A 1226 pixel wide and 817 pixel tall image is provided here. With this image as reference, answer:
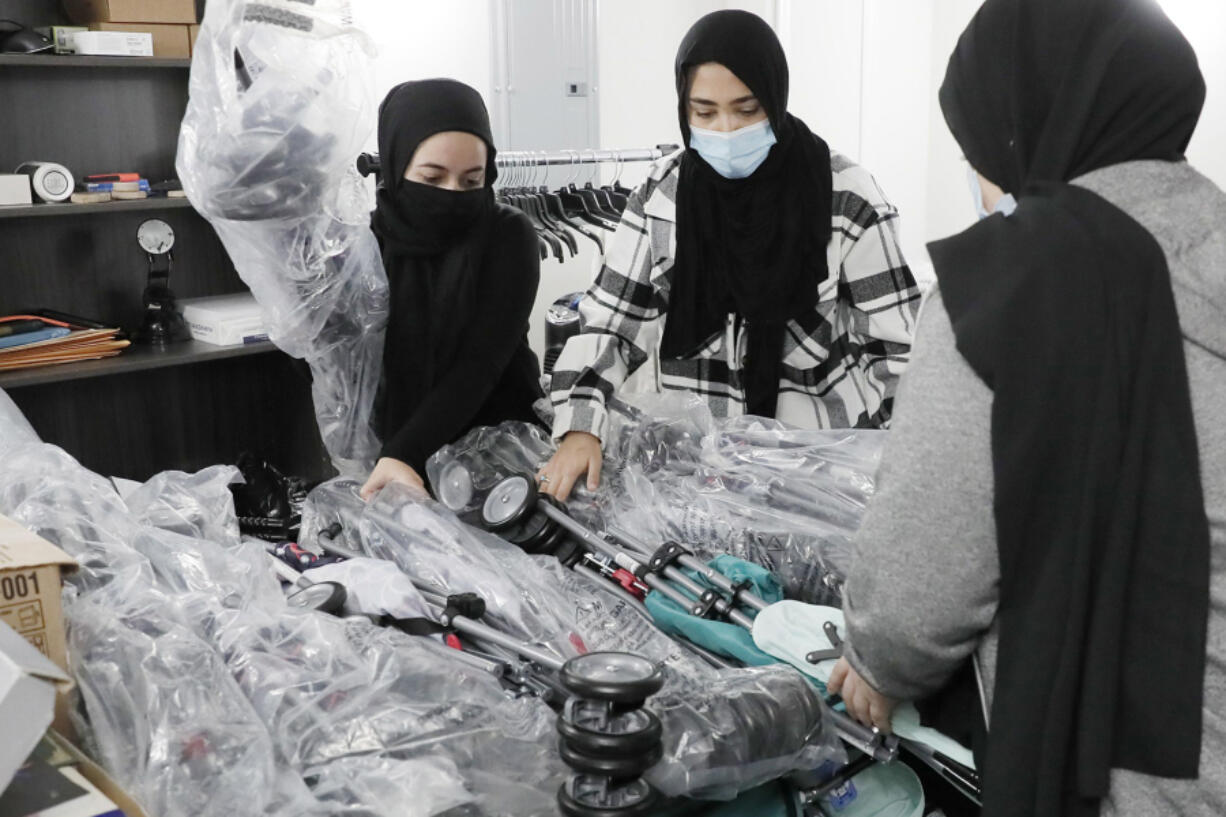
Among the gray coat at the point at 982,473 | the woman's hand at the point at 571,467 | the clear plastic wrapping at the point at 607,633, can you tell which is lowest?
the clear plastic wrapping at the point at 607,633

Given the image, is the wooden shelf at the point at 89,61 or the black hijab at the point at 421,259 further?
the wooden shelf at the point at 89,61

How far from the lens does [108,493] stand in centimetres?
160

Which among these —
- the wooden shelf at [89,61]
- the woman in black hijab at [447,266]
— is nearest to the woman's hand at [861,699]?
the woman in black hijab at [447,266]

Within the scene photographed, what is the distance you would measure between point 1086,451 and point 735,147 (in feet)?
3.82

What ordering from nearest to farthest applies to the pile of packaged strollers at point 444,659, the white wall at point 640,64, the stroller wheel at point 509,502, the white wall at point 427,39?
the pile of packaged strollers at point 444,659
the stroller wheel at point 509,502
the white wall at point 427,39
the white wall at point 640,64

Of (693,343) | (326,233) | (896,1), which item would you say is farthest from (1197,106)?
(896,1)

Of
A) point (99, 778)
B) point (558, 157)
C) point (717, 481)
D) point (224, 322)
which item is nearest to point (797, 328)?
point (717, 481)

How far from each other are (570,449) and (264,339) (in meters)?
1.68

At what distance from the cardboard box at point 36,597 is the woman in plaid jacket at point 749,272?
889 mm

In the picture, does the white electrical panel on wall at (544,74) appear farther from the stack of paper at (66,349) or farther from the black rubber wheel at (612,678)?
the black rubber wheel at (612,678)

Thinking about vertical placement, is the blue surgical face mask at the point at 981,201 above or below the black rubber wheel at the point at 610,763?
above

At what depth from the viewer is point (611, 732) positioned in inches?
35.8

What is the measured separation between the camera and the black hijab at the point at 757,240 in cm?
200

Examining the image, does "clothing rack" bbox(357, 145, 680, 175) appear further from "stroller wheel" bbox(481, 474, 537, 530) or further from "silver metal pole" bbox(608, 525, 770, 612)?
"silver metal pole" bbox(608, 525, 770, 612)
